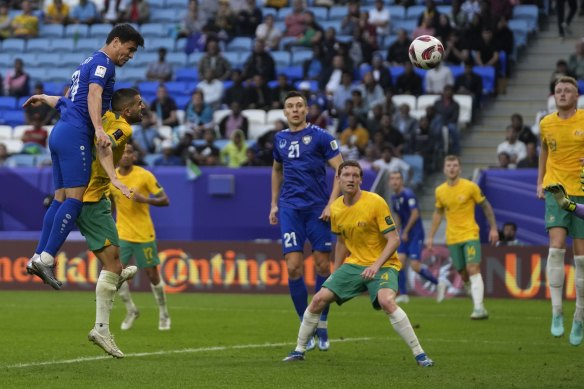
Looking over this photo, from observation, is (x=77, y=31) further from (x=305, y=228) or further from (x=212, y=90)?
(x=305, y=228)

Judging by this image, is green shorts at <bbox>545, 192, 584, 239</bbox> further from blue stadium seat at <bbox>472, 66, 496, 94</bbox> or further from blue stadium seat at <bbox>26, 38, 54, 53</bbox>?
blue stadium seat at <bbox>26, 38, 54, 53</bbox>

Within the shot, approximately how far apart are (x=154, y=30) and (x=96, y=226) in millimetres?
21209

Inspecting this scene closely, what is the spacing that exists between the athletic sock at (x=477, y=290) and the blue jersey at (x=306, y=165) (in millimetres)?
4957

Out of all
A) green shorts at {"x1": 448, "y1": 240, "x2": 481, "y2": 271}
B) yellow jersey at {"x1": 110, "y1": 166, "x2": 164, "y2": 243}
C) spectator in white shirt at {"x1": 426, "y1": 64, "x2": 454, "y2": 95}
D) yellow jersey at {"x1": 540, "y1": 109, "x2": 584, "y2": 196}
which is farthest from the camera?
spectator in white shirt at {"x1": 426, "y1": 64, "x2": 454, "y2": 95}

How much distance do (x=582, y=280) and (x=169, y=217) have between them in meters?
12.0

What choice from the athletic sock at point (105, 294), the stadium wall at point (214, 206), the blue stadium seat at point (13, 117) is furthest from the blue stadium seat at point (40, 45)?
the athletic sock at point (105, 294)

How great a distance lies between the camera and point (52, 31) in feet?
108

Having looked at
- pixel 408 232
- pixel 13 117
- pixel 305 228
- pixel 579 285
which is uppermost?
pixel 13 117

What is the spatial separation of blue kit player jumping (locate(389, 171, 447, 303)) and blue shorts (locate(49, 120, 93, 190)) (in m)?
10.7

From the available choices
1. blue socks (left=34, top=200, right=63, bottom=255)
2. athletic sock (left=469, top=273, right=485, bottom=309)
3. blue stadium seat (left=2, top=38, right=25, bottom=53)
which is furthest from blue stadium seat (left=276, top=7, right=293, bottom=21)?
blue socks (left=34, top=200, right=63, bottom=255)

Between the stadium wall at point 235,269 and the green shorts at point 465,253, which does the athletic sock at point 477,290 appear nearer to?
the green shorts at point 465,253

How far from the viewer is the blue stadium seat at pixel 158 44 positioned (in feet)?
103

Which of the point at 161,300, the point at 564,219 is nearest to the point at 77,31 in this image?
the point at 161,300

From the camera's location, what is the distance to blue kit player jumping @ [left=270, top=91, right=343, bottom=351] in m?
12.7
